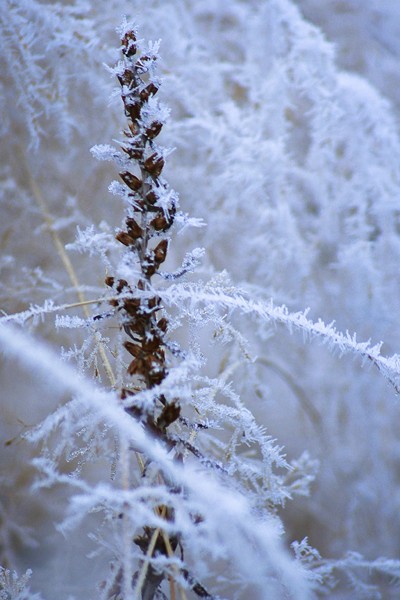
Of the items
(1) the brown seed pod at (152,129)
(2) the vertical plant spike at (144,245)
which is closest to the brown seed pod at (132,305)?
(2) the vertical plant spike at (144,245)

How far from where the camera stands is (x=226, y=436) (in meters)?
0.81

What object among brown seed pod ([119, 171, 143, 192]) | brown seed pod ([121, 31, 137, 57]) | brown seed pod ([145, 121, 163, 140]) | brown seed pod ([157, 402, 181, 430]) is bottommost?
brown seed pod ([157, 402, 181, 430])

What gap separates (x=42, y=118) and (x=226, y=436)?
553 mm

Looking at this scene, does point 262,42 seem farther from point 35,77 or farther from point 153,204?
point 153,204

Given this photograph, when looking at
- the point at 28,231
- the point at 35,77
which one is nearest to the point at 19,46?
the point at 35,77

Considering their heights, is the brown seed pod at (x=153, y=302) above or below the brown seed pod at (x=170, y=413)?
above

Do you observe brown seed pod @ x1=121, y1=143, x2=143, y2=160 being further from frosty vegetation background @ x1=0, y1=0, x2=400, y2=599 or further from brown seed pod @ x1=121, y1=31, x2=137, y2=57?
frosty vegetation background @ x1=0, y1=0, x2=400, y2=599

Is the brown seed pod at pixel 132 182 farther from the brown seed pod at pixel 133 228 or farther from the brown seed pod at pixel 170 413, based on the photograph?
the brown seed pod at pixel 170 413

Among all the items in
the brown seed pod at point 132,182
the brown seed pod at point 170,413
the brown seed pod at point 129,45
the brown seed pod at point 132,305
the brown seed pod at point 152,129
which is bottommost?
the brown seed pod at point 170,413

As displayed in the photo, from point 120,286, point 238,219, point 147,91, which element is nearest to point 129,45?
point 147,91

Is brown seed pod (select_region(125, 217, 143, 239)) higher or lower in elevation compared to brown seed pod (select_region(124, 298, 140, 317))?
higher

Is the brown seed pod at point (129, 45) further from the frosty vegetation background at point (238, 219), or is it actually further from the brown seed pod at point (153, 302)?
the frosty vegetation background at point (238, 219)

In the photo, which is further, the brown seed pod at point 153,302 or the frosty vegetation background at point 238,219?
the frosty vegetation background at point 238,219

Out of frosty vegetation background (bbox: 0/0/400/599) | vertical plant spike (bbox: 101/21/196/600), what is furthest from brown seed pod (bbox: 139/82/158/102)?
frosty vegetation background (bbox: 0/0/400/599)
